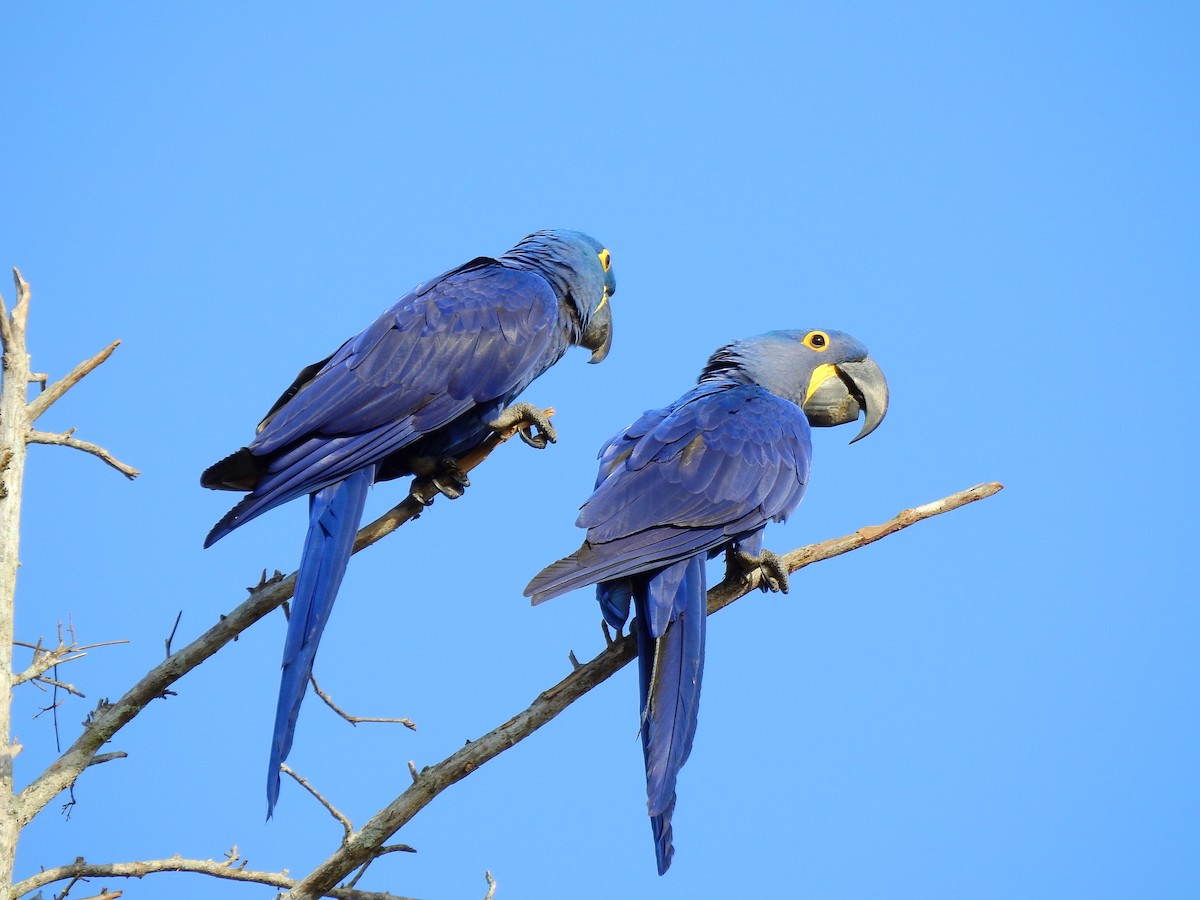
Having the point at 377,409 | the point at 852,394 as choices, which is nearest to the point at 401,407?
the point at 377,409

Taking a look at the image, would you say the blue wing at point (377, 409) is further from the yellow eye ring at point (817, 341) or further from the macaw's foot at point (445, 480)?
the yellow eye ring at point (817, 341)

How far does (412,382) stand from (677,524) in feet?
4.44

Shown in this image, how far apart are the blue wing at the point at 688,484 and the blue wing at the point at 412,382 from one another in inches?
26.8

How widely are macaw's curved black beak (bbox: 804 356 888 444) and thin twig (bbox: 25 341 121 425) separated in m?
2.99

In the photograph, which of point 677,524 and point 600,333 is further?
point 600,333

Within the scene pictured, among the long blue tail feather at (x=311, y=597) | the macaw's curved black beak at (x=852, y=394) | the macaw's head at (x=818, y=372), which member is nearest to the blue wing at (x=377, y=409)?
the long blue tail feather at (x=311, y=597)

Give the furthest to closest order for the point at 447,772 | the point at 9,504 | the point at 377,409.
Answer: the point at 377,409 → the point at 9,504 → the point at 447,772

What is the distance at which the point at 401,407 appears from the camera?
181 inches

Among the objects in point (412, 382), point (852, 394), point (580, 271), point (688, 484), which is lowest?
point (688, 484)

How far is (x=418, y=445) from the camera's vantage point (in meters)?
4.80

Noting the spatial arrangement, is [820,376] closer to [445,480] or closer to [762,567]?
[762,567]

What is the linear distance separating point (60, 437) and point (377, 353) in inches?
48.5

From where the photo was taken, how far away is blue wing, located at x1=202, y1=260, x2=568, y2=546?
4285mm

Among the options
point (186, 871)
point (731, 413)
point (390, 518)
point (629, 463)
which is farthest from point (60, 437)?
point (731, 413)
